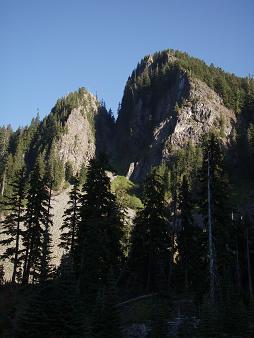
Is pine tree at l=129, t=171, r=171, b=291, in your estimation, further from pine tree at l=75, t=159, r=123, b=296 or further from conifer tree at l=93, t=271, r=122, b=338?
conifer tree at l=93, t=271, r=122, b=338

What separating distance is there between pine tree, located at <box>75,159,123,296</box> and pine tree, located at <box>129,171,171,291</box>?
212 inches

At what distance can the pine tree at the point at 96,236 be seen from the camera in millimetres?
35281

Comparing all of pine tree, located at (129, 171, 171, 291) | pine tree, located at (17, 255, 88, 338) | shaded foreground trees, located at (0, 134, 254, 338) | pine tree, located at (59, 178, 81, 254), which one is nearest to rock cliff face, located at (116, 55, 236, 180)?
shaded foreground trees, located at (0, 134, 254, 338)

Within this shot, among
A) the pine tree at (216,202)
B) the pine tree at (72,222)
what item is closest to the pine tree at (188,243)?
the pine tree at (216,202)

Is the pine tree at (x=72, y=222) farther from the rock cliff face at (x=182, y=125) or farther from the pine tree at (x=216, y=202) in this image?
the rock cliff face at (x=182, y=125)

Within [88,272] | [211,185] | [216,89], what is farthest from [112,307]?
[216,89]

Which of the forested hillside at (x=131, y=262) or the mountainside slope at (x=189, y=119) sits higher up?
the mountainside slope at (x=189, y=119)

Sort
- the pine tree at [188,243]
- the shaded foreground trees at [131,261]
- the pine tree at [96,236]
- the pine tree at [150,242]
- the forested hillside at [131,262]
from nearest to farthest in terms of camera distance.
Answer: the shaded foreground trees at [131,261]
the forested hillside at [131,262]
the pine tree at [96,236]
the pine tree at [150,242]
the pine tree at [188,243]

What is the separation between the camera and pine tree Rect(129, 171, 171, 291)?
1794 inches

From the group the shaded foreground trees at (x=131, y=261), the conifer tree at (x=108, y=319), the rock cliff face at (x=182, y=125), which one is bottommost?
the conifer tree at (x=108, y=319)

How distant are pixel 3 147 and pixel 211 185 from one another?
16144 cm

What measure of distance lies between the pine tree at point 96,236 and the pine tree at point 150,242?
17.6 feet

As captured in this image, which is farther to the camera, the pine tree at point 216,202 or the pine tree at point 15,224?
the pine tree at point 15,224

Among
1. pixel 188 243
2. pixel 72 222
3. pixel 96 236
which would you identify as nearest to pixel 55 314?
pixel 96 236
